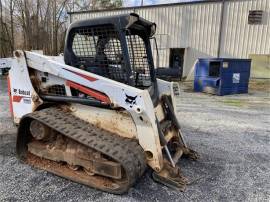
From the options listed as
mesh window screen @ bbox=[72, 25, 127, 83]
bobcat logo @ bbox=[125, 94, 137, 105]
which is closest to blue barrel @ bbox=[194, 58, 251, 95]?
mesh window screen @ bbox=[72, 25, 127, 83]

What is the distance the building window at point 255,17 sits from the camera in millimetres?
14586

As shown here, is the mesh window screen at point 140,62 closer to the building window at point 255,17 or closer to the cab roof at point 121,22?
the cab roof at point 121,22

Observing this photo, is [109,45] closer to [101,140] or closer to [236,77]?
[101,140]

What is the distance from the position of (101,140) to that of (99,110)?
0.45m

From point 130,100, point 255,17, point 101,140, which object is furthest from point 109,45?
point 255,17

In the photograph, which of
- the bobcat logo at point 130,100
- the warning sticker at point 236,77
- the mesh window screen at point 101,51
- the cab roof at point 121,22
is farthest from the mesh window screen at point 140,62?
the warning sticker at point 236,77

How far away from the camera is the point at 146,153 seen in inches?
124

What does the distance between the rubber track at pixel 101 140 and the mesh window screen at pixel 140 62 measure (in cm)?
100

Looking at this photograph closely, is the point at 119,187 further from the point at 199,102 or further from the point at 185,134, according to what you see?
the point at 199,102

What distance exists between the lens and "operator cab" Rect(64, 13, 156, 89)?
3.24m

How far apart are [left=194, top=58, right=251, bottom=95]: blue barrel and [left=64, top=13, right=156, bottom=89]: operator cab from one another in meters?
7.60

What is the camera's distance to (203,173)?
3607 millimetres

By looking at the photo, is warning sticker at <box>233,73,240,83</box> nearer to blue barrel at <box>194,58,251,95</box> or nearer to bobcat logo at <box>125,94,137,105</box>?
blue barrel at <box>194,58,251,95</box>

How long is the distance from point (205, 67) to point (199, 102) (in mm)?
2744
